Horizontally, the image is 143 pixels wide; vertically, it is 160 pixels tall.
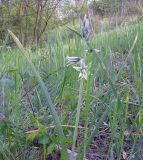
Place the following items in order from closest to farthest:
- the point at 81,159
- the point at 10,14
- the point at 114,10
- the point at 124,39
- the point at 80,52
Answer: the point at 81,159, the point at 80,52, the point at 124,39, the point at 10,14, the point at 114,10

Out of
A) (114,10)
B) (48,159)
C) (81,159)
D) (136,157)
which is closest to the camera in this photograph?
(81,159)

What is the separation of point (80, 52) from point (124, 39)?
141 centimetres

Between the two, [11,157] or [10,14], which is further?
[10,14]

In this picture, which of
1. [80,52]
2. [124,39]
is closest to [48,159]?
[80,52]

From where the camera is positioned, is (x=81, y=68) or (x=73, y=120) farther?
(x=73, y=120)

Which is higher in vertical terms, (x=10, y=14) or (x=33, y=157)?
(x=10, y=14)

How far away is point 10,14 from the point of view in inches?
273

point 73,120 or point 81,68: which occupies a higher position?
point 81,68

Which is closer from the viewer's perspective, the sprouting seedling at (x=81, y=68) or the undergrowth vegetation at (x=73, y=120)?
the sprouting seedling at (x=81, y=68)

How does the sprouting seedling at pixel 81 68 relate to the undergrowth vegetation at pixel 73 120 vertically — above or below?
Answer: above

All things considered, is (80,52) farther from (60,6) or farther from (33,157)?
(60,6)

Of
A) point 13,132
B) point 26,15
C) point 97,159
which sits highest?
point 26,15

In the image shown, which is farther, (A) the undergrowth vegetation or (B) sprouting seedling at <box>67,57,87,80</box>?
(A) the undergrowth vegetation

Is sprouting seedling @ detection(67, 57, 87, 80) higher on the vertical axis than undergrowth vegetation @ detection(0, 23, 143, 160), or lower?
A: higher
